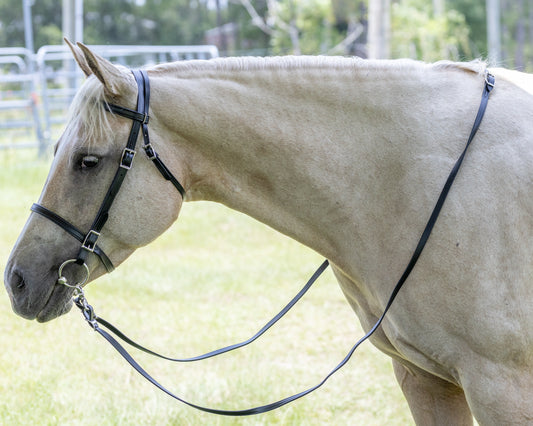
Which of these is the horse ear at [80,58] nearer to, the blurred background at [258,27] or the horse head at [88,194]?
the horse head at [88,194]

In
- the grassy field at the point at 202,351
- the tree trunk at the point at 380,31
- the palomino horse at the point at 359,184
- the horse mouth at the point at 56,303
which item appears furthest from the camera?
the tree trunk at the point at 380,31

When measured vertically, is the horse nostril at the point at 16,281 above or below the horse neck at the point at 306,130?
below

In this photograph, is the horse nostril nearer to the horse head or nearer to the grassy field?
the horse head

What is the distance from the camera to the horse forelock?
2240 millimetres

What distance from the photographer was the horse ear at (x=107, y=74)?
2.14 meters

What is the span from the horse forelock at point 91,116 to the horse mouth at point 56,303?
1.73 feet

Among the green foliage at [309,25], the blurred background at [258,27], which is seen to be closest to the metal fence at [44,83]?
the blurred background at [258,27]

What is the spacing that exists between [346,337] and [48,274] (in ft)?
11.1

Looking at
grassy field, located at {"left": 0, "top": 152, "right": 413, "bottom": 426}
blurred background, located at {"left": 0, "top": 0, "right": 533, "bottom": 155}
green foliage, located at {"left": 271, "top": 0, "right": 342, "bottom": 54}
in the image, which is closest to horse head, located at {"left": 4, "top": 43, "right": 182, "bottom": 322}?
grassy field, located at {"left": 0, "top": 152, "right": 413, "bottom": 426}

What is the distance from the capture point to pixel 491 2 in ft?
87.8

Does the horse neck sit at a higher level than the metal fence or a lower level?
higher

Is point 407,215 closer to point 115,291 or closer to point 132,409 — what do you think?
point 132,409

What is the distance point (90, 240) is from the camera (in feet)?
7.52

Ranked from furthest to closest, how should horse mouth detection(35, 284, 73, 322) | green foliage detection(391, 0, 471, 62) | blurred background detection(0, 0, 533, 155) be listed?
blurred background detection(0, 0, 533, 155)
green foliage detection(391, 0, 471, 62)
horse mouth detection(35, 284, 73, 322)
